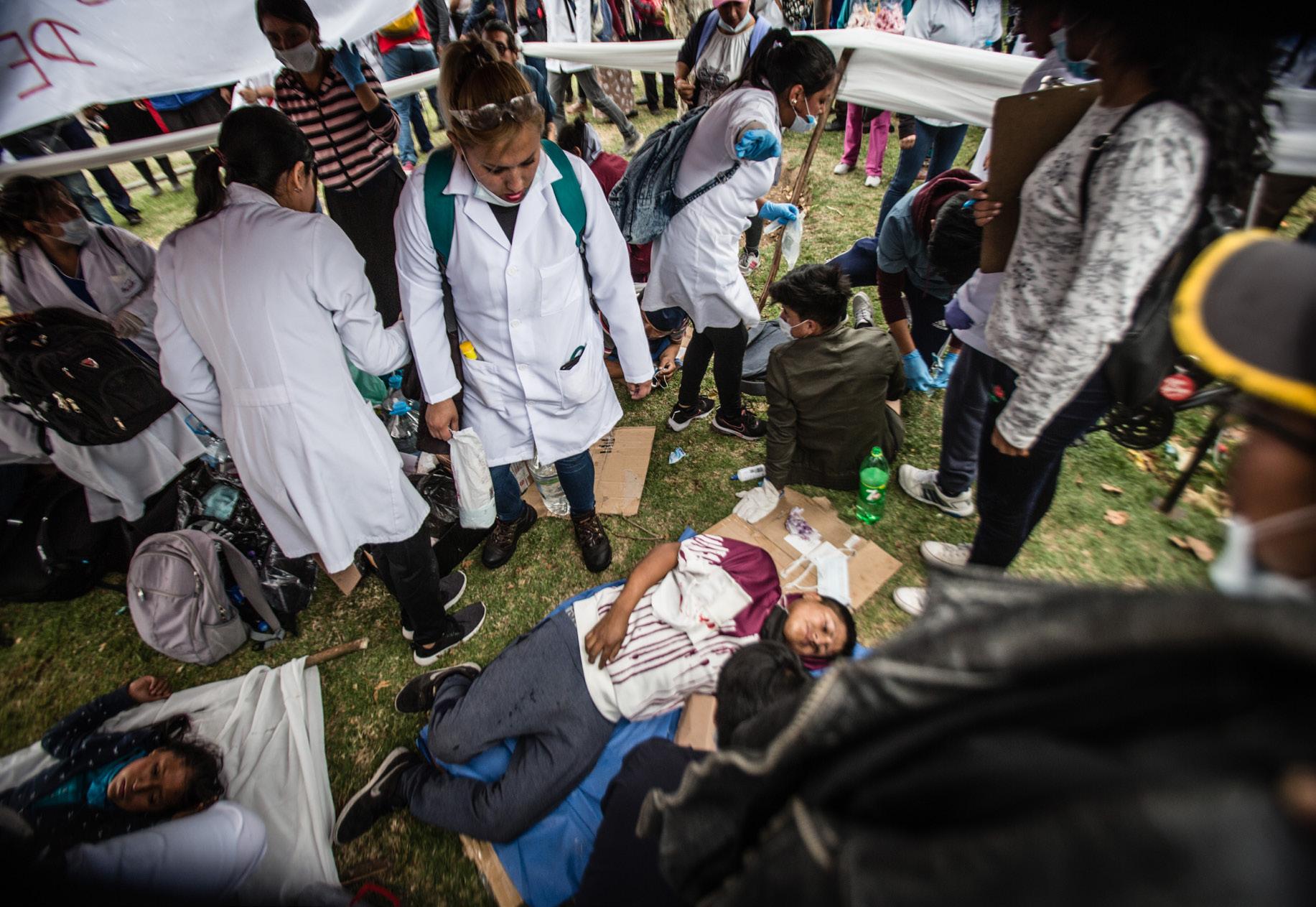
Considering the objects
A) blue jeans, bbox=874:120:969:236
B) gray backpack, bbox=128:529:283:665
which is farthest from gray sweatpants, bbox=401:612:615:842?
blue jeans, bbox=874:120:969:236

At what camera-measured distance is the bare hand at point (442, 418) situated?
259cm

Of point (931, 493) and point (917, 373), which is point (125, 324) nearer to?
point (931, 493)

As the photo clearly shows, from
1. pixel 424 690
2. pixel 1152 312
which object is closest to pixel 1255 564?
pixel 1152 312

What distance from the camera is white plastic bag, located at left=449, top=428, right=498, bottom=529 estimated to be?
2682mm

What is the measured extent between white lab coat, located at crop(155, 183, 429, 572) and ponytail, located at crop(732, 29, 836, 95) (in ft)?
7.05

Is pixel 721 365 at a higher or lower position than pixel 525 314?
lower

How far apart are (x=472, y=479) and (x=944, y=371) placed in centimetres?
393

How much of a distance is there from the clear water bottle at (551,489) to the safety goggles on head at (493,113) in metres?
2.12

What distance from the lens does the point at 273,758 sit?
2572 mm

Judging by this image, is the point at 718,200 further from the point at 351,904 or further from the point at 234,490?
the point at 351,904

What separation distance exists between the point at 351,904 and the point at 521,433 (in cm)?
206

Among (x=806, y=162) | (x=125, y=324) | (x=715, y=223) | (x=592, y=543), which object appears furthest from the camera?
(x=806, y=162)

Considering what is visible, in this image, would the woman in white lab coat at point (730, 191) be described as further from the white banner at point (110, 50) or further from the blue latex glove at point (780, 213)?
the white banner at point (110, 50)

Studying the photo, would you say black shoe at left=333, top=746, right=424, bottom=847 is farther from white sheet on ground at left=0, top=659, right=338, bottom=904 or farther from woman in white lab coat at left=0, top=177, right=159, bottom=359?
woman in white lab coat at left=0, top=177, right=159, bottom=359
